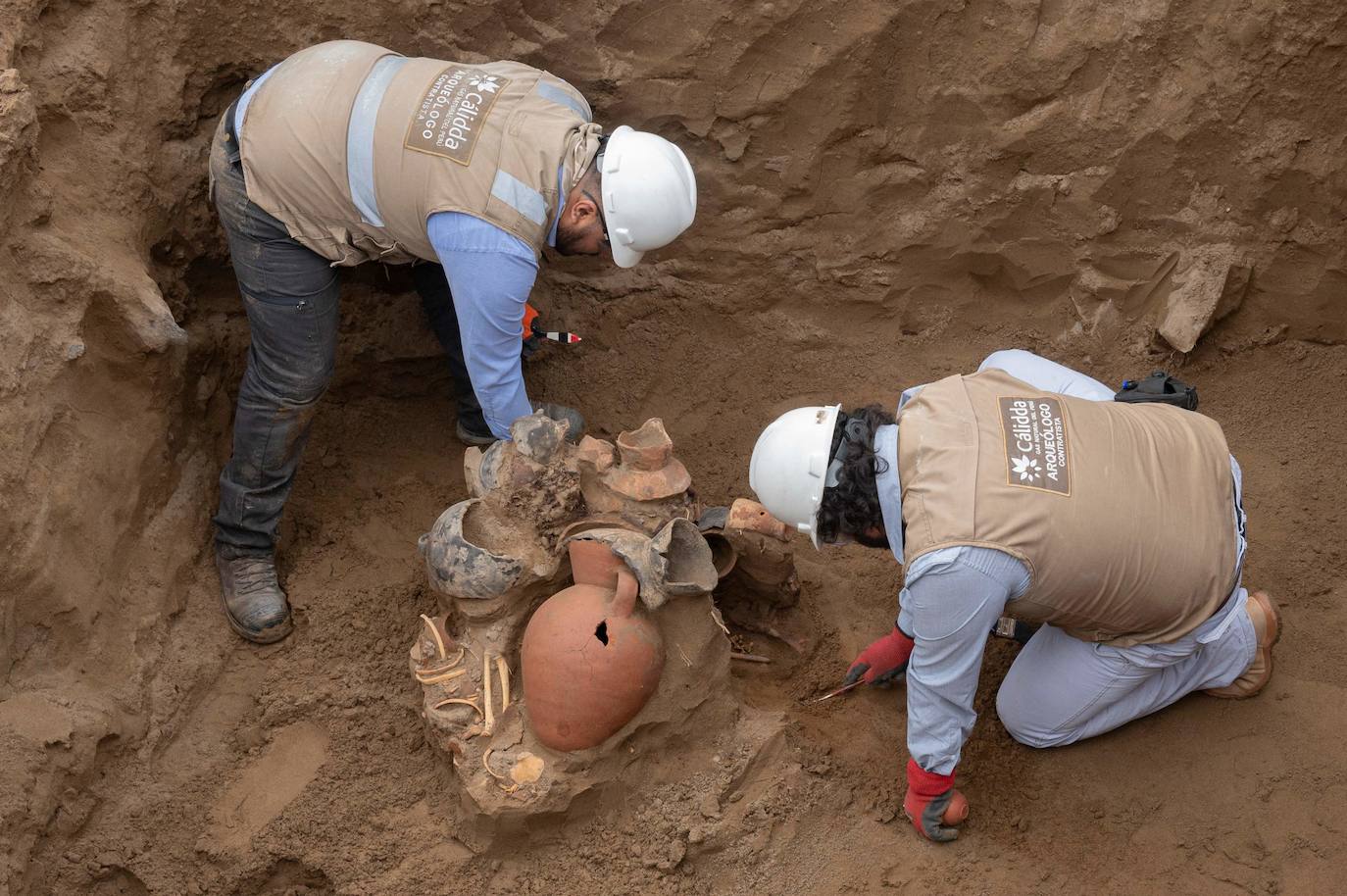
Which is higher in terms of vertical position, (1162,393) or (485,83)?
(485,83)

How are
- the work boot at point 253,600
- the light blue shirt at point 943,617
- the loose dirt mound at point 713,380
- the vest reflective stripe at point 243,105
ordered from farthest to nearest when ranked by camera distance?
the work boot at point 253,600 → the vest reflective stripe at point 243,105 → the loose dirt mound at point 713,380 → the light blue shirt at point 943,617

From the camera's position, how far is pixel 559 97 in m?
3.36

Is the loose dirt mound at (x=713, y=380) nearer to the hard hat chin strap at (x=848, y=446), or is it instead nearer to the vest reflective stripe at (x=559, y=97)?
the vest reflective stripe at (x=559, y=97)

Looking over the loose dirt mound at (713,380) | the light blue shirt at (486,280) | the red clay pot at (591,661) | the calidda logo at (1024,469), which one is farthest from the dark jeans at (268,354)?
the calidda logo at (1024,469)

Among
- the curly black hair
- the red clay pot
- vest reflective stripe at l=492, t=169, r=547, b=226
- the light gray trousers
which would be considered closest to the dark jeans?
vest reflective stripe at l=492, t=169, r=547, b=226

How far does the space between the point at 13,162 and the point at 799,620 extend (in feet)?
8.43

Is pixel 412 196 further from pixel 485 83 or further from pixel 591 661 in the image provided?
pixel 591 661

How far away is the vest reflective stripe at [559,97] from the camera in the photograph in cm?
332

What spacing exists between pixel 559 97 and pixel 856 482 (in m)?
1.48

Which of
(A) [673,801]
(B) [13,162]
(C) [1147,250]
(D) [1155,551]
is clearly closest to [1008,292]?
(C) [1147,250]

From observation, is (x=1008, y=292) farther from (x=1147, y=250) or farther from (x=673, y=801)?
(x=673, y=801)

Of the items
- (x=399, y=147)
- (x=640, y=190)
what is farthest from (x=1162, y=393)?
(x=399, y=147)

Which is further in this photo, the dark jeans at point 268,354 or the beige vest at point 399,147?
the dark jeans at point 268,354

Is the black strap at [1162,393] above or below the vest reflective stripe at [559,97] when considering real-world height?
below
